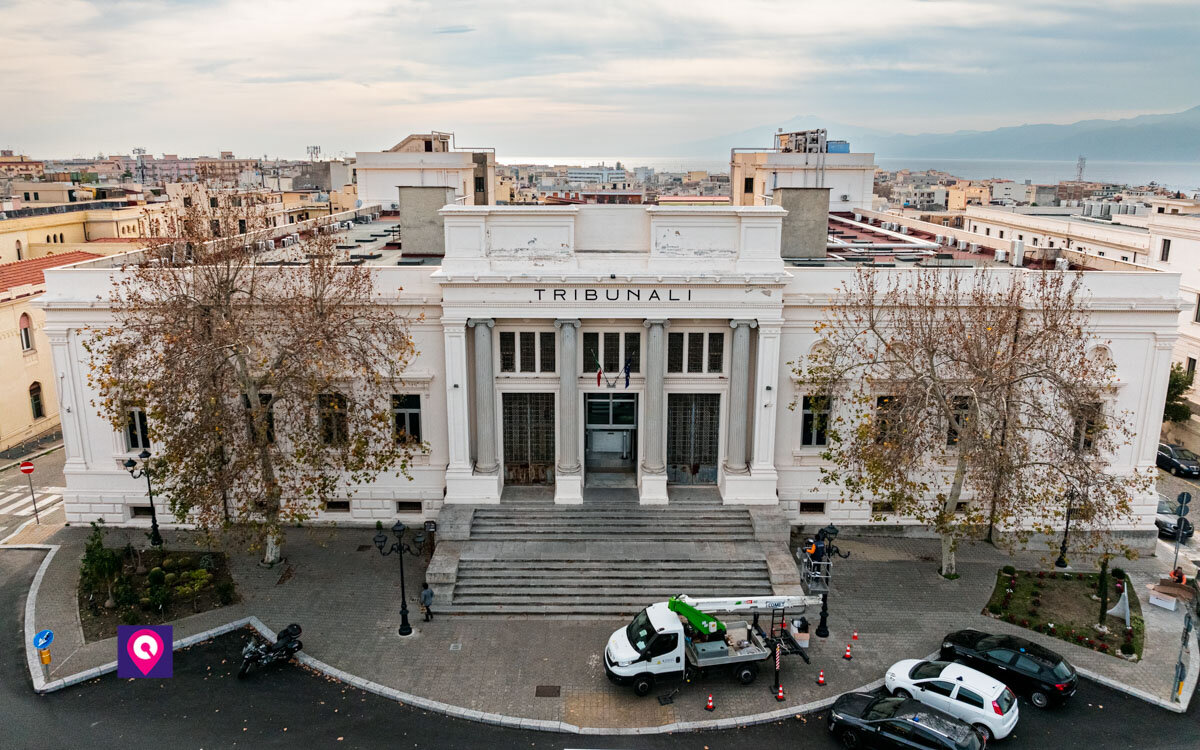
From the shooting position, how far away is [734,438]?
3042cm

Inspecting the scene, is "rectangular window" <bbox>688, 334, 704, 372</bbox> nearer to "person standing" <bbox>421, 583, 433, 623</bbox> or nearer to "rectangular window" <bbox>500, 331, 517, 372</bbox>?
"rectangular window" <bbox>500, 331, 517, 372</bbox>

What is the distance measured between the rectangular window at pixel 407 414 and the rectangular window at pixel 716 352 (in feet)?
36.2

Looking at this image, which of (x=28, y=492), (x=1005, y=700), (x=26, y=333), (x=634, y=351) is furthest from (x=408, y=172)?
(x=1005, y=700)

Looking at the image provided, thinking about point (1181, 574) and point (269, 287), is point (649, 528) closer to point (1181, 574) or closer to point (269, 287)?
point (269, 287)

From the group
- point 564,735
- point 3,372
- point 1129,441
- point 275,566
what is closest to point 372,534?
point 275,566

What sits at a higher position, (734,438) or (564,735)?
(734,438)

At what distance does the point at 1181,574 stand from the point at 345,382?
98.8 feet

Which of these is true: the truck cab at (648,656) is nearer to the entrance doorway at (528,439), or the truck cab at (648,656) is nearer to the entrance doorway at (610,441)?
the entrance doorway at (610,441)

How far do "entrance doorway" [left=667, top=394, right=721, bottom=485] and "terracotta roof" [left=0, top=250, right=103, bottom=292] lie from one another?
31530mm

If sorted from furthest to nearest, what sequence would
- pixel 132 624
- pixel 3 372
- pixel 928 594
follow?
pixel 3 372 → pixel 928 594 → pixel 132 624

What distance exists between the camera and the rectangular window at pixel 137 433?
31547mm

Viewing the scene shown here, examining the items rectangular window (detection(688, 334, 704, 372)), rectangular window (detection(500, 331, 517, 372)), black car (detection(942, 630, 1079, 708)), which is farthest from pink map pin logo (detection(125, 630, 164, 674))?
black car (detection(942, 630, 1079, 708))

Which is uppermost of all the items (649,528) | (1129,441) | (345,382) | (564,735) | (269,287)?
(269,287)

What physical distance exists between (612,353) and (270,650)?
49.0ft
